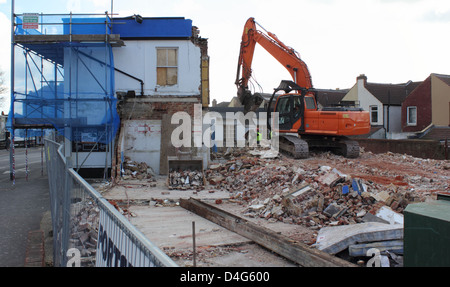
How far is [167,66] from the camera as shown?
56.5 ft

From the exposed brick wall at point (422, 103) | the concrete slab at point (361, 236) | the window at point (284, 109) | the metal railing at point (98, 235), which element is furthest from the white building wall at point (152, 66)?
the exposed brick wall at point (422, 103)

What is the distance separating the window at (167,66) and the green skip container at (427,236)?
46.4 feet

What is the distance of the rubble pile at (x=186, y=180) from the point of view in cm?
1384

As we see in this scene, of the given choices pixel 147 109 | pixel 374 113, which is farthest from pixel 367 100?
pixel 147 109

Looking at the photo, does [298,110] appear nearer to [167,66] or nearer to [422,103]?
[167,66]

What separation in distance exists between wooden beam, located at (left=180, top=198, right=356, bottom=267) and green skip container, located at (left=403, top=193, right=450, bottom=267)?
1.40m

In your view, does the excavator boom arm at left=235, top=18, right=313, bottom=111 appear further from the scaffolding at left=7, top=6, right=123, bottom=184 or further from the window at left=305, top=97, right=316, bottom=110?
the scaffolding at left=7, top=6, right=123, bottom=184

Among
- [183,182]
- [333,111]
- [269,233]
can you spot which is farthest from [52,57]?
[269,233]

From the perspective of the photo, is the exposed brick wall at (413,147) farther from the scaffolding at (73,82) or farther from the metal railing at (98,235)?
the metal railing at (98,235)

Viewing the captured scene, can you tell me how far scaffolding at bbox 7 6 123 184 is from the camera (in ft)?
50.6

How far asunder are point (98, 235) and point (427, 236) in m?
3.06

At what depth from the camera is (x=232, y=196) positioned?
12.3 meters
